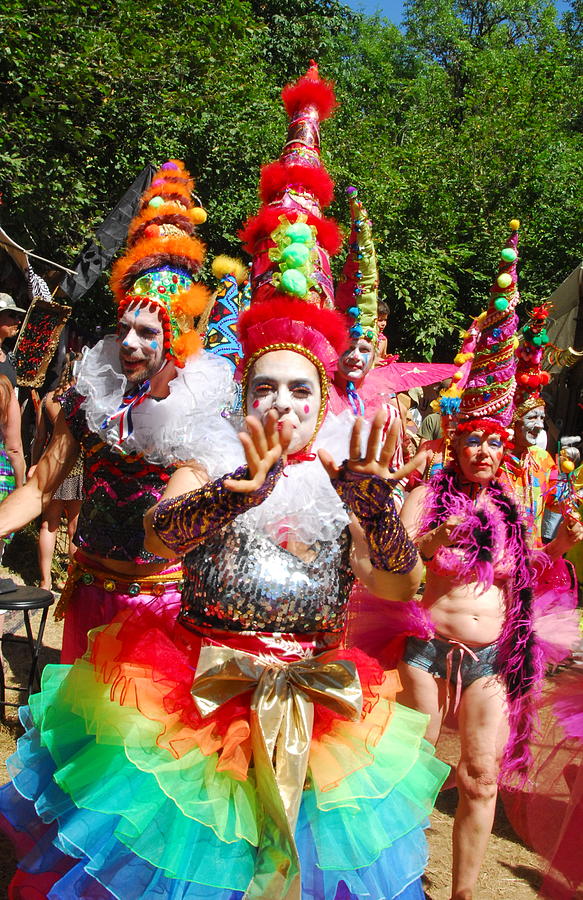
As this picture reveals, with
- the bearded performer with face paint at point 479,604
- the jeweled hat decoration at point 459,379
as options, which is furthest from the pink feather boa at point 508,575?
the jeweled hat decoration at point 459,379

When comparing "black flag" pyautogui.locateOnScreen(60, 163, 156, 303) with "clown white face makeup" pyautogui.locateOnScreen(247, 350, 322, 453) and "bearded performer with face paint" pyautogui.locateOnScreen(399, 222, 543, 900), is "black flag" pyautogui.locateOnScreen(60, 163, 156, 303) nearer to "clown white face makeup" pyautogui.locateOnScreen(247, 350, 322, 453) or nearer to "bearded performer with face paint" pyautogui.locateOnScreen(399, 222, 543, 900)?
"bearded performer with face paint" pyautogui.locateOnScreen(399, 222, 543, 900)

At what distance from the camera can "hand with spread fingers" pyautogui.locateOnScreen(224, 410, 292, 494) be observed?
1989 mm

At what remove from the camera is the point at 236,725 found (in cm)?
210

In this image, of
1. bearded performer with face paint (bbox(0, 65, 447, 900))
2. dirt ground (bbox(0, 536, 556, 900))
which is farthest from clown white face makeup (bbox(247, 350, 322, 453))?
dirt ground (bbox(0, 536, 556, 900))

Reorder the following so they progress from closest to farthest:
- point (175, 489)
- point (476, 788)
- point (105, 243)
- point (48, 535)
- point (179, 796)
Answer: point (179, 796)
point (175, 489)
point (476, 788)
point (48, 535)
point (105, 243)

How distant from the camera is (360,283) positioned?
4324mm

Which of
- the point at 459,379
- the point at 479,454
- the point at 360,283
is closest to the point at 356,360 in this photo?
the point at 360,283

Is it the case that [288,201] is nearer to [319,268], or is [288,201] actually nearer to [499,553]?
[319,268]

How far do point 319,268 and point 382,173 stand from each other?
10955mm

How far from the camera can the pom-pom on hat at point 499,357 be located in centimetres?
341

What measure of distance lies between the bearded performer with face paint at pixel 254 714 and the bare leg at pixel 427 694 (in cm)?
92

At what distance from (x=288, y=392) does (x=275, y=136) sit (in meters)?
9.49

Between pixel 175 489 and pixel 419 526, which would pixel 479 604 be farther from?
pixel 175 489

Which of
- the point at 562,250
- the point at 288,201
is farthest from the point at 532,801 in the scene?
the point at 562,250
